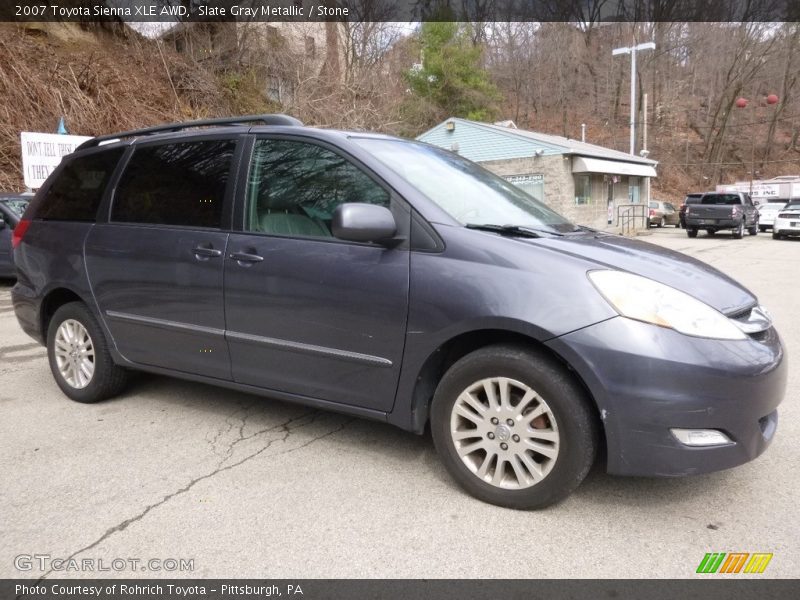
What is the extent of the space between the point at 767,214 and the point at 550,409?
3061cm

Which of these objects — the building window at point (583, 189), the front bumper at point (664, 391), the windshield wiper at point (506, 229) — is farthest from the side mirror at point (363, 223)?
the building window at point (583, 189)

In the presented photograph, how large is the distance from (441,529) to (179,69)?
22401mm

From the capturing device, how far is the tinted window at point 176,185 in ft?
11.9

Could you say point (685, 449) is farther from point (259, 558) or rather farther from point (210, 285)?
point (210, 285)

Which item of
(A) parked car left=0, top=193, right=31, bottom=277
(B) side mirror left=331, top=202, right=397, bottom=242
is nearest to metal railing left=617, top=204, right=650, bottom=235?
(A) parked car left=0, top=193, right=31, bottom=277

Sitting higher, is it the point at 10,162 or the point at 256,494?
the point at 10,162

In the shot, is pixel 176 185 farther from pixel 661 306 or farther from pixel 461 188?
pixel 661 306

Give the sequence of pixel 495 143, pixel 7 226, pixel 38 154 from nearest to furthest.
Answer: pixel 7 226
pixel 38 154
pixel 495 143

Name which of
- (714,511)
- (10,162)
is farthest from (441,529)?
(10,162)

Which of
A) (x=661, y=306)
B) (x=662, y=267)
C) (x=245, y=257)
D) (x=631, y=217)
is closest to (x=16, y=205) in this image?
(x=245, y=257)

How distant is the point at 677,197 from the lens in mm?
47500

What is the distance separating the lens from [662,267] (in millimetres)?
2957

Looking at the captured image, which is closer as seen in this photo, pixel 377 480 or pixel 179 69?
pixel 377 480

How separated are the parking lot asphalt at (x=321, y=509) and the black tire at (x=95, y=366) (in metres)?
0.26
